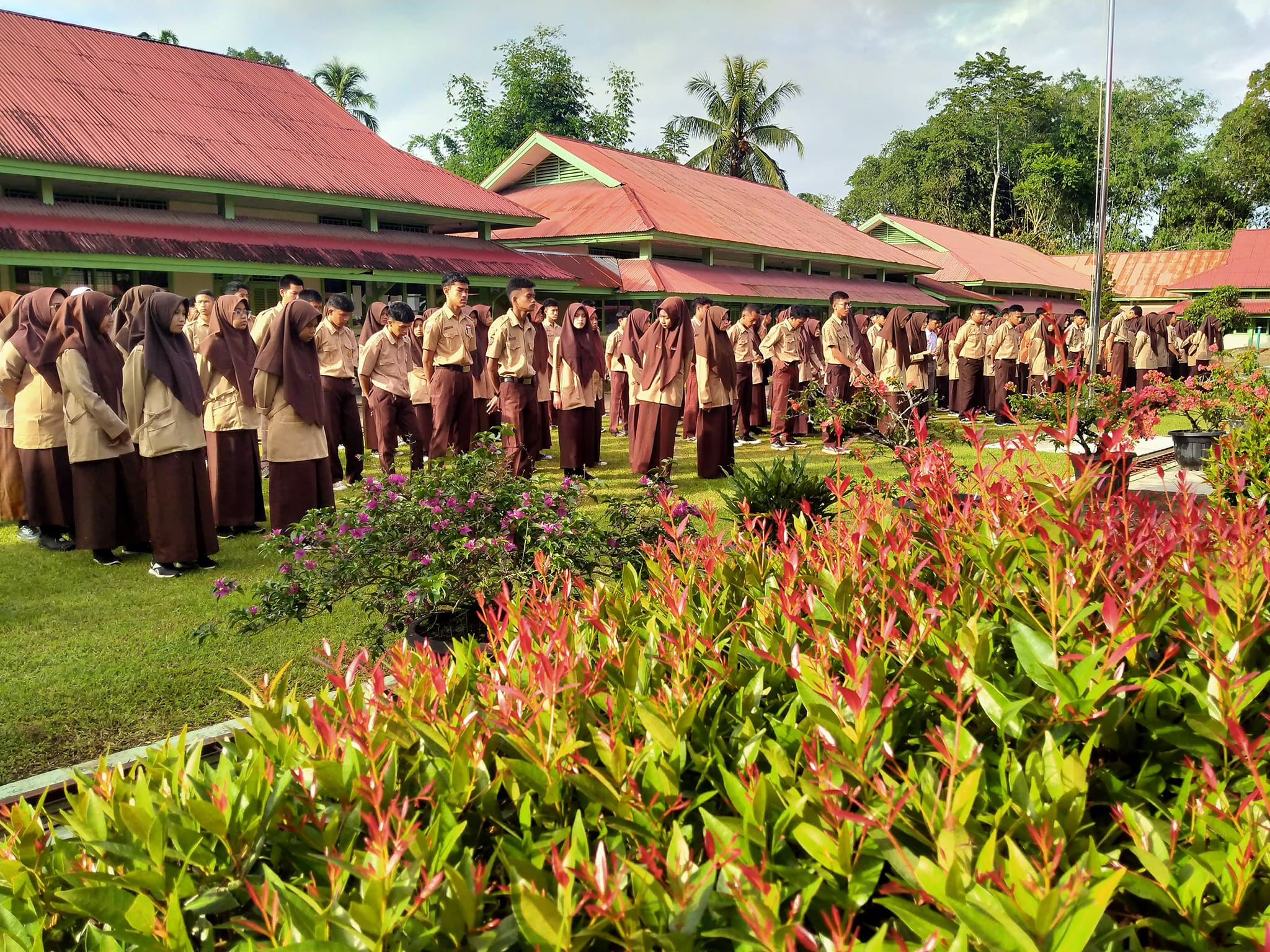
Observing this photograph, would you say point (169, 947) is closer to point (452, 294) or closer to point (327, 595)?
point (327, 595)

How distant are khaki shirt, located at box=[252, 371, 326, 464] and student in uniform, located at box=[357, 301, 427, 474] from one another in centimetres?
210

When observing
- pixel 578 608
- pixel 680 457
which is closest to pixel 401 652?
pixel 578 608

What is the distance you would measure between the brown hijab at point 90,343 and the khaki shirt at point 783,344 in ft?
25.2

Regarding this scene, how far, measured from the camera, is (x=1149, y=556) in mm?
2006

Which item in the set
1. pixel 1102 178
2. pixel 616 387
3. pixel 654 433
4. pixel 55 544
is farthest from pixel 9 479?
pixel 1102 178

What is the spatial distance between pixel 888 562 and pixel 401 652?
113 centimetres

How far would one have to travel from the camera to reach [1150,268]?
135 ft

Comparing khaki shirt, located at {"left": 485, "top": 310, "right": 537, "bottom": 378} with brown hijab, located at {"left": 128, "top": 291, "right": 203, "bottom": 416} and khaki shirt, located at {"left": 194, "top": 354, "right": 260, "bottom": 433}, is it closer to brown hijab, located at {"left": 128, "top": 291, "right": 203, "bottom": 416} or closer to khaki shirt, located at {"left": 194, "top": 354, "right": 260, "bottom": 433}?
khaki shirt, located at {"left": 194, "top": 354, "right": 260, "bottom": 433}

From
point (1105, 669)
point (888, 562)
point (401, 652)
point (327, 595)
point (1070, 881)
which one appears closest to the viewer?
Answer: point (1070, 881)

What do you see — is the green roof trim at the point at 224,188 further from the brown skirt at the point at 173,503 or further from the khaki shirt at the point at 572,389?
the brown skirt at the point at 173,503

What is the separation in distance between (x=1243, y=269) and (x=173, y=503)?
38547 millimetres

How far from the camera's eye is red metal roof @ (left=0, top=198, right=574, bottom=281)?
1413 centimetres

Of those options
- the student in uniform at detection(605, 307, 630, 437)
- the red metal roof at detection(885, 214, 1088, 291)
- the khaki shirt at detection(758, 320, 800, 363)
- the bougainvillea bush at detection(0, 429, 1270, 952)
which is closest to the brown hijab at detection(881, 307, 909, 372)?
the khaki shirt at detection(758, 320, 800, 363)

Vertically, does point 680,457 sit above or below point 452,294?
below
